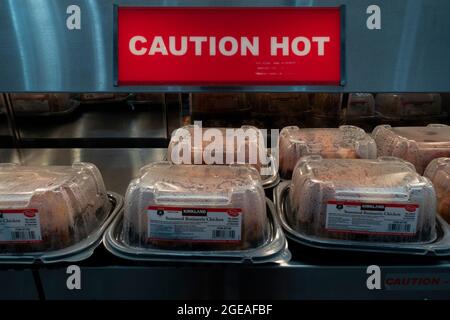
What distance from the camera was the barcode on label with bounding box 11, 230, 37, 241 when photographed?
933mm

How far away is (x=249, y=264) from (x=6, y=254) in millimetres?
557

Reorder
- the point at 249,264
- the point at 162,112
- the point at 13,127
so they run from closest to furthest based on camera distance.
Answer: the point at 249,264, the point at 13,127, the point at 162,112

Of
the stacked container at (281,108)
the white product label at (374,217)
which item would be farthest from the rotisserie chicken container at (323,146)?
the stacked container at (281,108)

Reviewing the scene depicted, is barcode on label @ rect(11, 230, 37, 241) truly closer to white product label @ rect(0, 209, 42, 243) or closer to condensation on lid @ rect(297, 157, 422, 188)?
white product label @ rect(0, 209, 42, 243)

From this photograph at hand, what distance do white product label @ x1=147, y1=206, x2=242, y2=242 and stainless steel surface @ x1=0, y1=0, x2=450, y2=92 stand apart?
0.28 metres

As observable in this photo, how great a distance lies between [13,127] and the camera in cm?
213

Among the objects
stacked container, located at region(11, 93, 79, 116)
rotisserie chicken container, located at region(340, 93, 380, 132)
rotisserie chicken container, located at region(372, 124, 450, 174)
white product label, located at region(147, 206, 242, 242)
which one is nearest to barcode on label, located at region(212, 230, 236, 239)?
white product label, located at region(147, 206, 242, 242)

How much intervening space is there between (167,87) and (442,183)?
784mm

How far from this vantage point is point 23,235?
937 millimetres

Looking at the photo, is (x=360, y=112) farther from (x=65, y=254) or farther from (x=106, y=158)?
(x=65, y=254)

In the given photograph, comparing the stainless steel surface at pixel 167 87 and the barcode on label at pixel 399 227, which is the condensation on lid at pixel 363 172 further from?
the stainless steel surface at pixel 167 87
